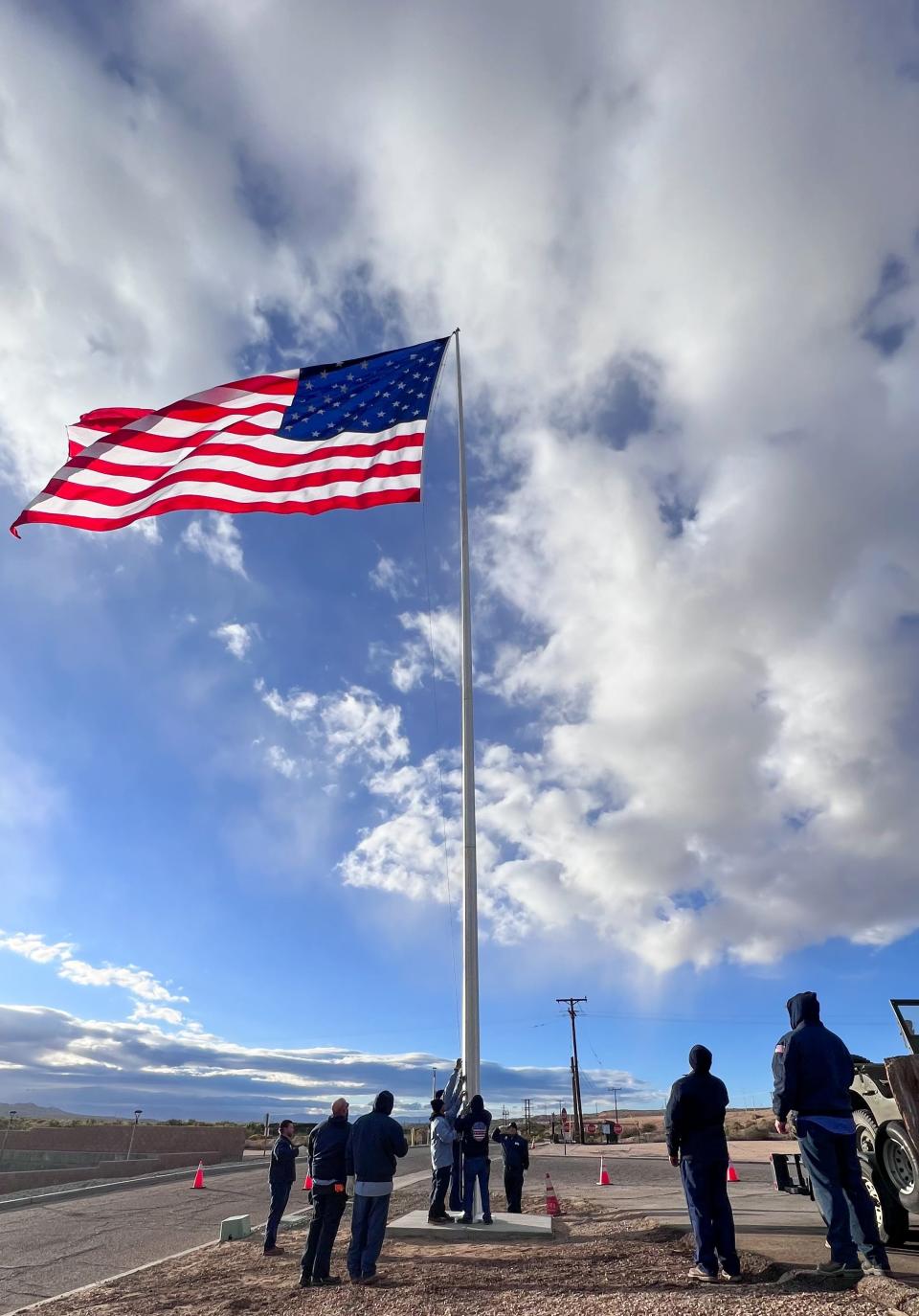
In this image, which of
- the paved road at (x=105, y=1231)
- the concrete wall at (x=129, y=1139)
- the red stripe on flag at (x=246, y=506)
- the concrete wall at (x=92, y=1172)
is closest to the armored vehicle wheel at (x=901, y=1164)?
the paved road at (x=105, y=1231)

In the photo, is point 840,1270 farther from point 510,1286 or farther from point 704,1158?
point 510,1286

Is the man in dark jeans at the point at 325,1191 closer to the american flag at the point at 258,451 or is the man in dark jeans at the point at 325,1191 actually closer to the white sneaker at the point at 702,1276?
the white sneaker at the point at 702,1276

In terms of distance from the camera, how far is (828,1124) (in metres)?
6.16

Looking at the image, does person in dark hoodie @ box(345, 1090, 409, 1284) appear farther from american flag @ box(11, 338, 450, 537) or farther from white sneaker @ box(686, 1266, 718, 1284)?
american flag @ box(11, 338, 450, 537)

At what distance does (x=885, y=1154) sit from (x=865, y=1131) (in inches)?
12.0

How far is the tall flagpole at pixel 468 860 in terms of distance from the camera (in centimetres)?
1179

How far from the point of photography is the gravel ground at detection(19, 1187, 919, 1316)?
5.11 m

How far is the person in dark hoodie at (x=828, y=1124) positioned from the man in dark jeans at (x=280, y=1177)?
6862 millimetres

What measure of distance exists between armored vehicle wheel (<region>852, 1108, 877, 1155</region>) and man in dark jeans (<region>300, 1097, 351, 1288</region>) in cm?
513

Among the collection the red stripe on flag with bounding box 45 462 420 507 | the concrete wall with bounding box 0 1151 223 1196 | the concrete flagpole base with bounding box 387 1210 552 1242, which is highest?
the red stripe on flag with bounding box 45 462 420 507

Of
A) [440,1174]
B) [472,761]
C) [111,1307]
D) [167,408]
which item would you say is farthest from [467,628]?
[111,1307]

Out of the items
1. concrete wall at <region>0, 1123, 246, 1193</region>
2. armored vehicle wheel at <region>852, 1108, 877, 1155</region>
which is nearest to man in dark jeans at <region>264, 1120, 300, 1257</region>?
armored vehicle wheel at <region>852, 1108, 877, 1155</region>

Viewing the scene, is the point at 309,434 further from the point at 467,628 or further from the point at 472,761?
the point at 472,761

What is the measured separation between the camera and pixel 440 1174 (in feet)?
35.8
